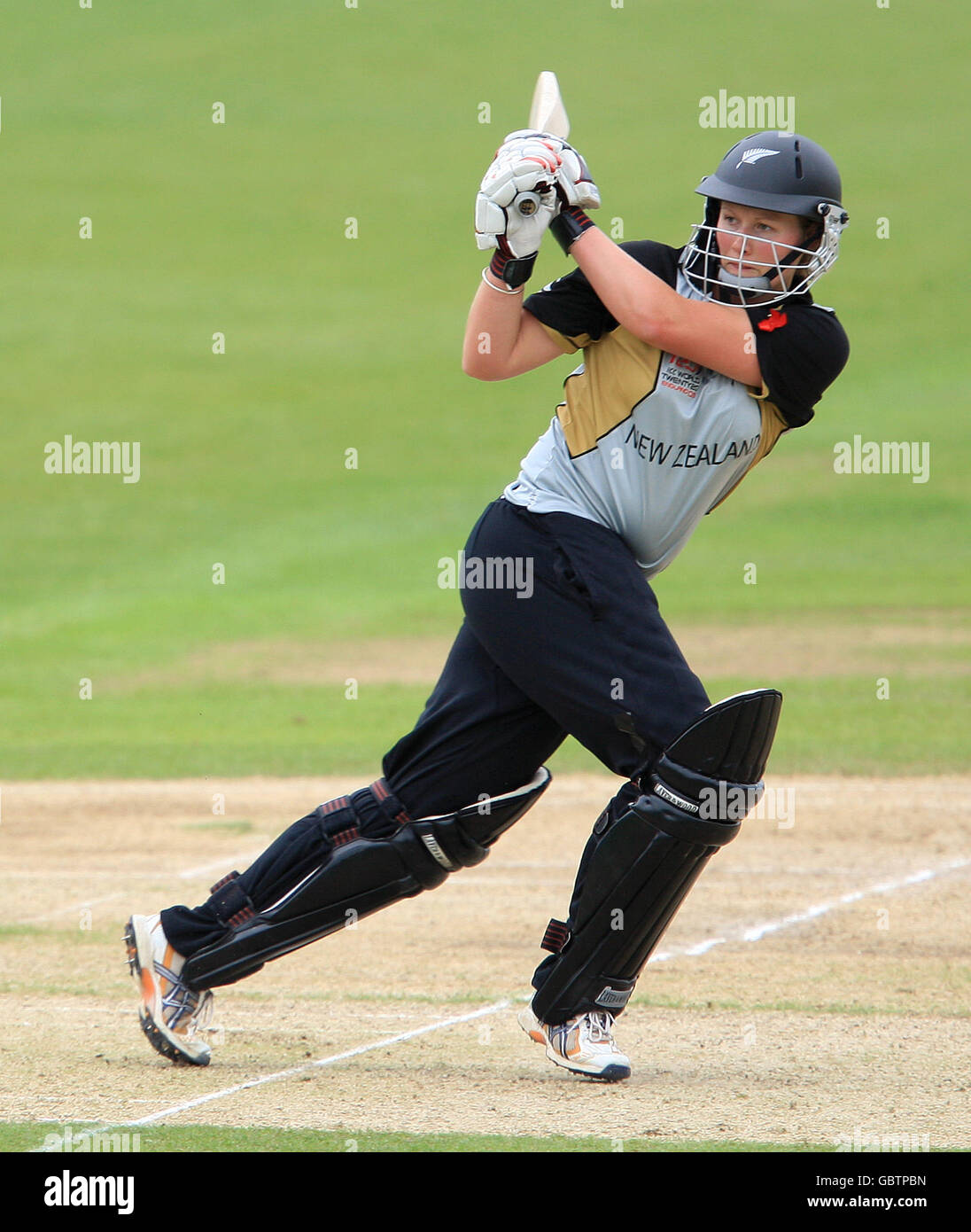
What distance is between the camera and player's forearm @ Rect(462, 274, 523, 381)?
3.96 meters

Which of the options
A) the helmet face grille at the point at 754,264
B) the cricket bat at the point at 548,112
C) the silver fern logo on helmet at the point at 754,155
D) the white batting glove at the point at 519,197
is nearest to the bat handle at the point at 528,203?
the white batting glove at the point at 519,197

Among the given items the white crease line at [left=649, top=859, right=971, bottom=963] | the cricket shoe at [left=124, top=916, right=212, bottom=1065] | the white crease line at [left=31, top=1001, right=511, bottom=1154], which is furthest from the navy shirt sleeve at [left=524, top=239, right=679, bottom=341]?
the white crease line at [left=649, top=859, right=971, bottom=963]

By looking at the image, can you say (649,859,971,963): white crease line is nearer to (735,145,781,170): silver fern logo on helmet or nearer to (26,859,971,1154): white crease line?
(26,859,971,1154): white crease line

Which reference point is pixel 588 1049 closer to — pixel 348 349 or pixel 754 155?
pixel 754 155

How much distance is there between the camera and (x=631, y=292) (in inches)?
150

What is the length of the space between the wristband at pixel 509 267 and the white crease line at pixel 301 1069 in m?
2.14

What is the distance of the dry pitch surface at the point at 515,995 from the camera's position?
12.8ft

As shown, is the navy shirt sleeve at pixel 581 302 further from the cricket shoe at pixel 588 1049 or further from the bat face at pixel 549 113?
the cricket shoe at pixel 588 1049

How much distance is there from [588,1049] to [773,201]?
87.0 inches

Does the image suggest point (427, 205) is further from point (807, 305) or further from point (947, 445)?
point (807, 305)

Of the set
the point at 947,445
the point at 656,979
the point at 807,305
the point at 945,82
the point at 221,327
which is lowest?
the point at 656,979

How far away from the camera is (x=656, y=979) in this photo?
550 centimetres
